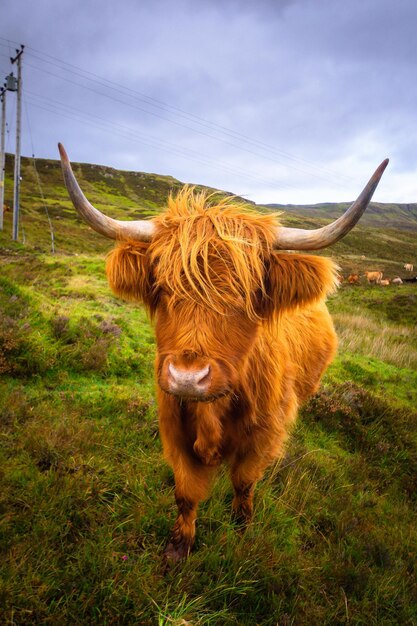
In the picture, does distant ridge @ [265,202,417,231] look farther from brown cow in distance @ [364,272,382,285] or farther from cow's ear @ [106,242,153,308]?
cow's ear @ [106,242,153,308]

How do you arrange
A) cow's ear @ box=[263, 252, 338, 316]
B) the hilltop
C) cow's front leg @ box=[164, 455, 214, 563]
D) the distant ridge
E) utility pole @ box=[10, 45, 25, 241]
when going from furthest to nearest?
the distant ridge → the hilltop → utility pole @ box=[10, 45, 25, 241] → cow's front leg @ box=[164, 455, 214, 563] → cow's ear @ box=[263, 252, 338, 316]

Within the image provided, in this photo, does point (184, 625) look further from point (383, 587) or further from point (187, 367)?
point (383, 587)

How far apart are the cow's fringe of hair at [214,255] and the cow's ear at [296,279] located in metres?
0.08

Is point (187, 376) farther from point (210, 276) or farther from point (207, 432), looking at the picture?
point (207, 432)

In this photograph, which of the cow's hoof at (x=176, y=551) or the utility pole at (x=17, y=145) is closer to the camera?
the cow's hoof at (x=176, y=551)

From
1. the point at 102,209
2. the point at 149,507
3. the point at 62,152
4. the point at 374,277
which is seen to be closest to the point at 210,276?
the point at 62,152

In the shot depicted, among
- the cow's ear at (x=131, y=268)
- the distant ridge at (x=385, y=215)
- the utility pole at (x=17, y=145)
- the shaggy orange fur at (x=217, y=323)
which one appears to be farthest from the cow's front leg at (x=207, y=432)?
the distant ridge at (x=385, y=215)

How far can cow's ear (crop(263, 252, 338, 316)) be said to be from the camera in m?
2.14

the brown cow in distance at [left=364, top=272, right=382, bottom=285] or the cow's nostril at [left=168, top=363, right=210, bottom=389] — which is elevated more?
the cow's nostril at [left=168, top=363, right=210, bottom=389]

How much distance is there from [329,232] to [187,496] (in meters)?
1.97

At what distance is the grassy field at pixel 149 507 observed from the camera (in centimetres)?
192

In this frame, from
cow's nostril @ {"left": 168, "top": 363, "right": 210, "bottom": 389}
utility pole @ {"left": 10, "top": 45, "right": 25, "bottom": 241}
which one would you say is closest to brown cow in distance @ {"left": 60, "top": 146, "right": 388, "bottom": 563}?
cow's nostril @ {"left": 168, "top": 363, "right": 210, "bottom": 389}

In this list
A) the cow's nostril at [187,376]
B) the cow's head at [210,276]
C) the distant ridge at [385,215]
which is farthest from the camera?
the distant ridge at [385,215]

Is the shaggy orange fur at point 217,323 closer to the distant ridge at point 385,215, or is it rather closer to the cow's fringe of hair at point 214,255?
the cow's fringe of hair at point 214,255
